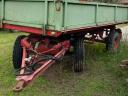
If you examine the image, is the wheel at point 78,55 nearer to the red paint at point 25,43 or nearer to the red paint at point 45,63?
the red paint at point 45,63

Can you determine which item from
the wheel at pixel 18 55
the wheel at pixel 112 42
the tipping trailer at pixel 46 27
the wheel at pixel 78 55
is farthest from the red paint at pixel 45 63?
the wheel at pixel 112 42

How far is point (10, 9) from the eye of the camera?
753 centimetres

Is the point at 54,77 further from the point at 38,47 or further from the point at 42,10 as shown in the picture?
the point at 42,10

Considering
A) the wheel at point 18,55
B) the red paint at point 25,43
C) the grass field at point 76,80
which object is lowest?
the grass field at point 76,80

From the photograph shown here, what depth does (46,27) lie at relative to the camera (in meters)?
6.68

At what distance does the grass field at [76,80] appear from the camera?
6688 mm

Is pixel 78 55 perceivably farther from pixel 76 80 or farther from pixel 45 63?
pixel 45 63

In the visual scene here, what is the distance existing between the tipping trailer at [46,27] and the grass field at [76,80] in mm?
353

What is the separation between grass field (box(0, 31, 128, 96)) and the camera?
21.9 ft

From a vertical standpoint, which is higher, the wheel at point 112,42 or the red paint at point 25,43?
the red paint at point 25,43

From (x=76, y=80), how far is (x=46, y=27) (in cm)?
155

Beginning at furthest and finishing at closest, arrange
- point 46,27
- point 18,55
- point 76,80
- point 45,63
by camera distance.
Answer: point 18,55, point 76,80, point 46,27, point 45,63

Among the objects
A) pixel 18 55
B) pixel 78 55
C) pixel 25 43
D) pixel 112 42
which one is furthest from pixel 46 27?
pixel 112 42

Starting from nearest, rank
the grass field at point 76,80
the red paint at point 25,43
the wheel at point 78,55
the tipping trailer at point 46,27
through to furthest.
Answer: the tipping trailer at point 46,27, the grass field at point 76,80, the red paint at point 25,43, the wheel at point 78,55
